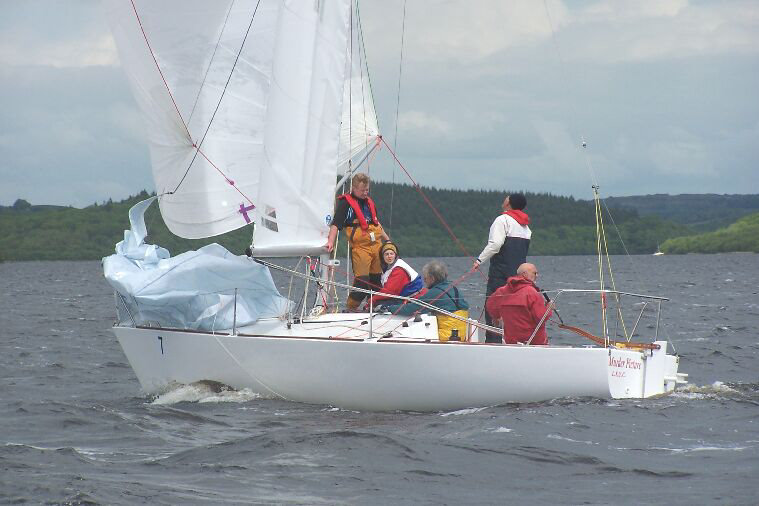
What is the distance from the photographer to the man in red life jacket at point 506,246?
10.7m

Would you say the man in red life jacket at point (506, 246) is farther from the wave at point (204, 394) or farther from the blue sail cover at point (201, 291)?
the wave at point (204, 394)

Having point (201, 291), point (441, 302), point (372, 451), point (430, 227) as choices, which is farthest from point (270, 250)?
point (430, 227)

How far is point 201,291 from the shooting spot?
438 inches

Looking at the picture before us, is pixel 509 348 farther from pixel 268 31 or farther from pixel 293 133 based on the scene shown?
pixel 268 31

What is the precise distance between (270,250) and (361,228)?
3.20 feet

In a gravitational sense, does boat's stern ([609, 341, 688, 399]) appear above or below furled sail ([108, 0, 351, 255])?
below

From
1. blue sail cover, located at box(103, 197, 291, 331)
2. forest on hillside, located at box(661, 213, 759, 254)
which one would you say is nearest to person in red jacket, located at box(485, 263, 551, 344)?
blue sail cover, located at box(103, 197, 291, 331)

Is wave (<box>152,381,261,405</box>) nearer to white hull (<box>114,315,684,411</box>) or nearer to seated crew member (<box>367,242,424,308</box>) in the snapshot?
white hull (<box>114,315,684,411</box>)

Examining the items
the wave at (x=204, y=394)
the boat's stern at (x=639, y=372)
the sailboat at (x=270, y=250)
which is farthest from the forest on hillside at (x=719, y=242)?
the wave at (x=204, y=394)

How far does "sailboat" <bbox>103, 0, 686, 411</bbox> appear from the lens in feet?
31.6

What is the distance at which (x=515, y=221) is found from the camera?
10.8 meters

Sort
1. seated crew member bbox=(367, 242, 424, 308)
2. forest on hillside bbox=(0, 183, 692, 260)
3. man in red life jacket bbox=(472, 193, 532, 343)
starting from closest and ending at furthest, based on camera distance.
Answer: man in red life jacket bbox=(472, 193, 532, 343), seated crew member bbox=(367, 242, 424, 308), forest on hillside bbox=(0, 183, 692, 260)

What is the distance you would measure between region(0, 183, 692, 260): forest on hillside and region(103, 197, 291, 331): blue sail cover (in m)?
77.5

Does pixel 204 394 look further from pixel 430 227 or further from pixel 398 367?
pixel 430 227
